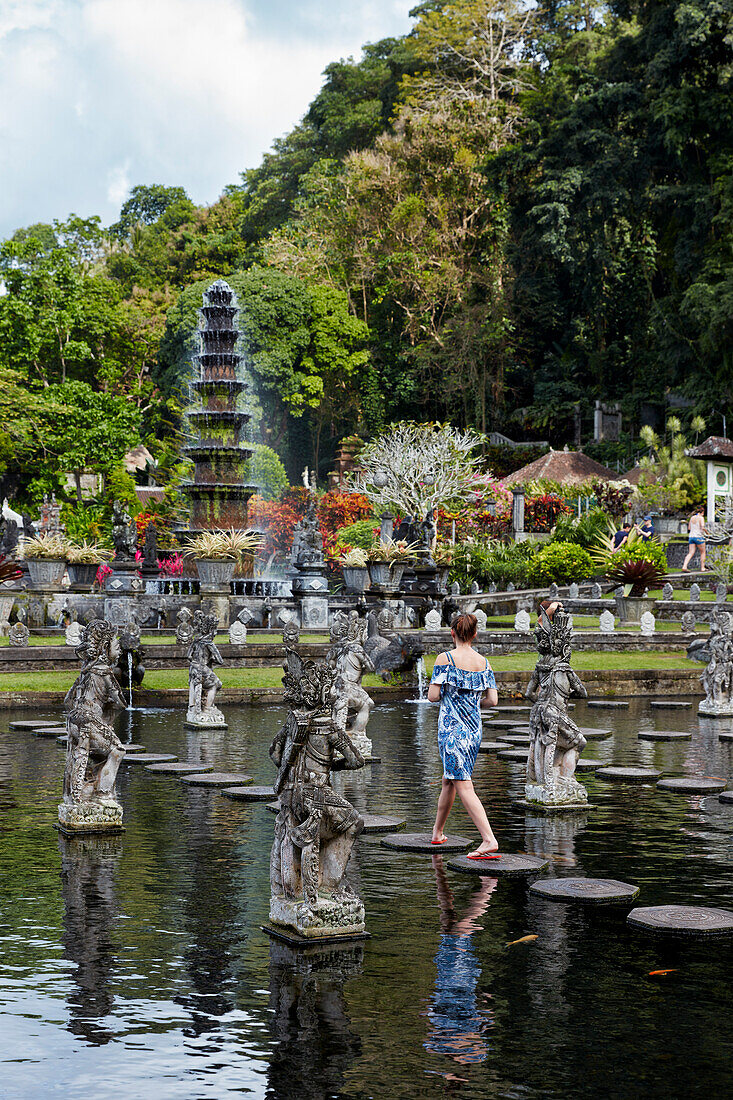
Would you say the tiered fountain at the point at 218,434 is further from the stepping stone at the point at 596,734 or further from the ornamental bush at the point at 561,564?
the stepping stone at the point at 596,734

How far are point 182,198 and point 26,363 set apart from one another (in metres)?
36.0

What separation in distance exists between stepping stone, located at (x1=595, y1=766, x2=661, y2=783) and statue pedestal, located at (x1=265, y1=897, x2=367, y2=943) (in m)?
5.95

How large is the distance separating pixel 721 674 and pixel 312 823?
12.5 meters

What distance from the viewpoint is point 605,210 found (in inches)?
2014

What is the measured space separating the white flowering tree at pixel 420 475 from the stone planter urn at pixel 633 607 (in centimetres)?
1363

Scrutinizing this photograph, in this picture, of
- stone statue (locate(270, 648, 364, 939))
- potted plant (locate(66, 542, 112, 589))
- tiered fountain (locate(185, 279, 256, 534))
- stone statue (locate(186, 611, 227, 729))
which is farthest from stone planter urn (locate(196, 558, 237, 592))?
stone statue (locate(270, 648, 364, 939))

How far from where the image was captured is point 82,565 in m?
28.6

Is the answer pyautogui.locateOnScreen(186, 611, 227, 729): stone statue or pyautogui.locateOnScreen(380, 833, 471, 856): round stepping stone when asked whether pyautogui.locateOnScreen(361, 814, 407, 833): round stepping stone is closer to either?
pyautogui.locateOnScreen(380, 833, 471, 856): round stepping stone

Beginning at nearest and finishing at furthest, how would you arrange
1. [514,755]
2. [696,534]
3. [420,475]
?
1. [514,755]
2. [696,534]
3. [420,475]

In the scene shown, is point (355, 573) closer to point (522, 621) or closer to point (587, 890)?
point (522, 621)

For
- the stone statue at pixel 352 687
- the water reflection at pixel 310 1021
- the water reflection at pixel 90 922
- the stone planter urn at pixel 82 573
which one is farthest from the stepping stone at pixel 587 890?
the stone planter urn at pixel 82 573

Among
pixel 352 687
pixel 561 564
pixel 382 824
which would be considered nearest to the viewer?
pixel 382 824

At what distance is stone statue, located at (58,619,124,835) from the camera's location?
360 inches

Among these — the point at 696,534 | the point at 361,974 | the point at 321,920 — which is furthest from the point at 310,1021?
the point at 696,534
